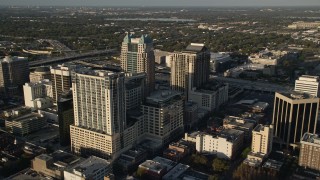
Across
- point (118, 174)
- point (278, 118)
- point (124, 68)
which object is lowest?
point (118, 174)

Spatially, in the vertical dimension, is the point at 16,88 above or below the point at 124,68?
below

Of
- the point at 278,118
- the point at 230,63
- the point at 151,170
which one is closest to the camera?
the point at 151,170

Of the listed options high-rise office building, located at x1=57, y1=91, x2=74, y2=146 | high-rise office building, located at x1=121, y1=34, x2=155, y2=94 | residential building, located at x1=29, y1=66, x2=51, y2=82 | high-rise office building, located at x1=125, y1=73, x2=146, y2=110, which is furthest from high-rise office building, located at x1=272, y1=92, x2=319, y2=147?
residential building, located at x1=29, y1=66, x2=51, y2=82

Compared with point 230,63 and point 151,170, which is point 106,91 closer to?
point 151,170

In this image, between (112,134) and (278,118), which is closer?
(112,134)

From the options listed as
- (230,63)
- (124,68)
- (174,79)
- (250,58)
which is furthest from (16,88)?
(250,58)

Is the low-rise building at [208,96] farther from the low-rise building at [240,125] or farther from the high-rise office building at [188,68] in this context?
the low-rise building at [240,125]

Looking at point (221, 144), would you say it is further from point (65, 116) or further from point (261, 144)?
point (65, 116)

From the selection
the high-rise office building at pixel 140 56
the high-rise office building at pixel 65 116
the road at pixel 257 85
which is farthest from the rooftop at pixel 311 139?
the road at pixel 257 85

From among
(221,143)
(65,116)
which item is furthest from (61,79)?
(221,143)
